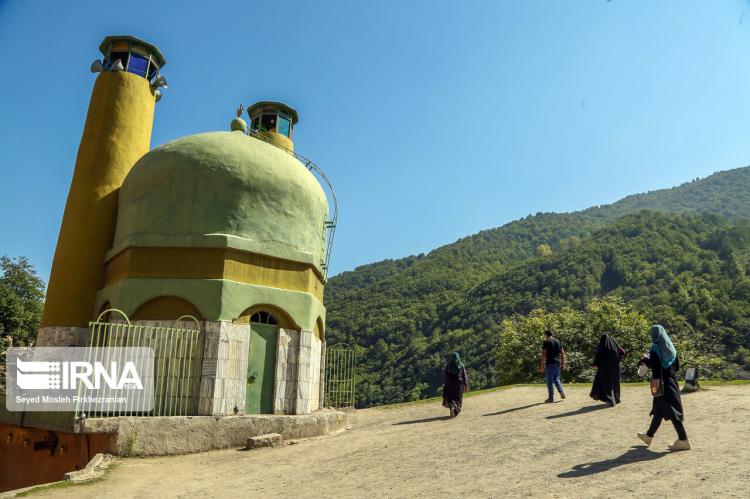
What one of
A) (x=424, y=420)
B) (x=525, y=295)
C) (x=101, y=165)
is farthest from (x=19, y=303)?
(x=525, y=295)

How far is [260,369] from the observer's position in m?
13.7

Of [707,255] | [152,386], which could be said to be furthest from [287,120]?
[707,255]

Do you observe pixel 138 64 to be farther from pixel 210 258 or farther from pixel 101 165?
pixel 210 258

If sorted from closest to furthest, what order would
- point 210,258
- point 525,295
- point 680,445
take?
1. point 680,445
2. point 210,258
3. point 525,295

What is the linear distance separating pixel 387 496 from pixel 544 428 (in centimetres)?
414

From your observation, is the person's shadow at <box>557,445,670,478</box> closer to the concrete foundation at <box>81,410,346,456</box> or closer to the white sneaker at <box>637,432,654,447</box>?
the white sneaker at <box>637,432,654,447</box>

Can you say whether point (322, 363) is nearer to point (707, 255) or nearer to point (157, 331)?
point (157, 331)

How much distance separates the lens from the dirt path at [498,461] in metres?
6.66

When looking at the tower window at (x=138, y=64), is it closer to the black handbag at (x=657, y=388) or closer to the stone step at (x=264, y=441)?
the stone step at (x=264, y=441)

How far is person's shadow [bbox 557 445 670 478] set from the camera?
7.09m

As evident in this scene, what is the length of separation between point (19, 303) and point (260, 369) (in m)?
26.6

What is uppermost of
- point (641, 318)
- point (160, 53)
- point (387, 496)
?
point (160, 53)

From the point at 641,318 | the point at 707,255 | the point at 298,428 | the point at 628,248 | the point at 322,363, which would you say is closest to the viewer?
the point at 298,428

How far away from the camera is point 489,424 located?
37.2ft
